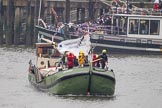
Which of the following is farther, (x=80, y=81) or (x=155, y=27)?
(x=155, y=27)

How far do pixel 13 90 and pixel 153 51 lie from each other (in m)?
26.7

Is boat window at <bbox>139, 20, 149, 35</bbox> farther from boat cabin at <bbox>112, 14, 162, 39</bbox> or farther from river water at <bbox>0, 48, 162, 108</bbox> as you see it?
river water at <bbox>0, 48, 162, 108</bbox>

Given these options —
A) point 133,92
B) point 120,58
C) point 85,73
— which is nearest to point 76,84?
point 85,73

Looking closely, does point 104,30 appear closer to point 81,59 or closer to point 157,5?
point 157,5

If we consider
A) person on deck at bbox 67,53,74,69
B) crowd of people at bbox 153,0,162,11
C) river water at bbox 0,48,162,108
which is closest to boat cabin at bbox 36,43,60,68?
river water at bbox 0,48,162,108

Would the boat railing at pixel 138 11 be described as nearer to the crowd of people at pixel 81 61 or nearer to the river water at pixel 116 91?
the river water at pixel 116 91

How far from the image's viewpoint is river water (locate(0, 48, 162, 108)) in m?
36.7

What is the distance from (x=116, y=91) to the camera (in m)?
41.8

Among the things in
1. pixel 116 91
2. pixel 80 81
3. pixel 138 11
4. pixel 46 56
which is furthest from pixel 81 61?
pixel 138 11

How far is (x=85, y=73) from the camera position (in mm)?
37938

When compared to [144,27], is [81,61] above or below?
above

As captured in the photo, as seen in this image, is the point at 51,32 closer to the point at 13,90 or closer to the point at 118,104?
the point at 13,90

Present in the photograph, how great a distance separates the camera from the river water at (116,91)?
36719mm

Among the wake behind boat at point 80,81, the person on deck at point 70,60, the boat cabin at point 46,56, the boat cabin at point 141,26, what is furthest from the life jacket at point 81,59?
the boat cabin at point 141,26
